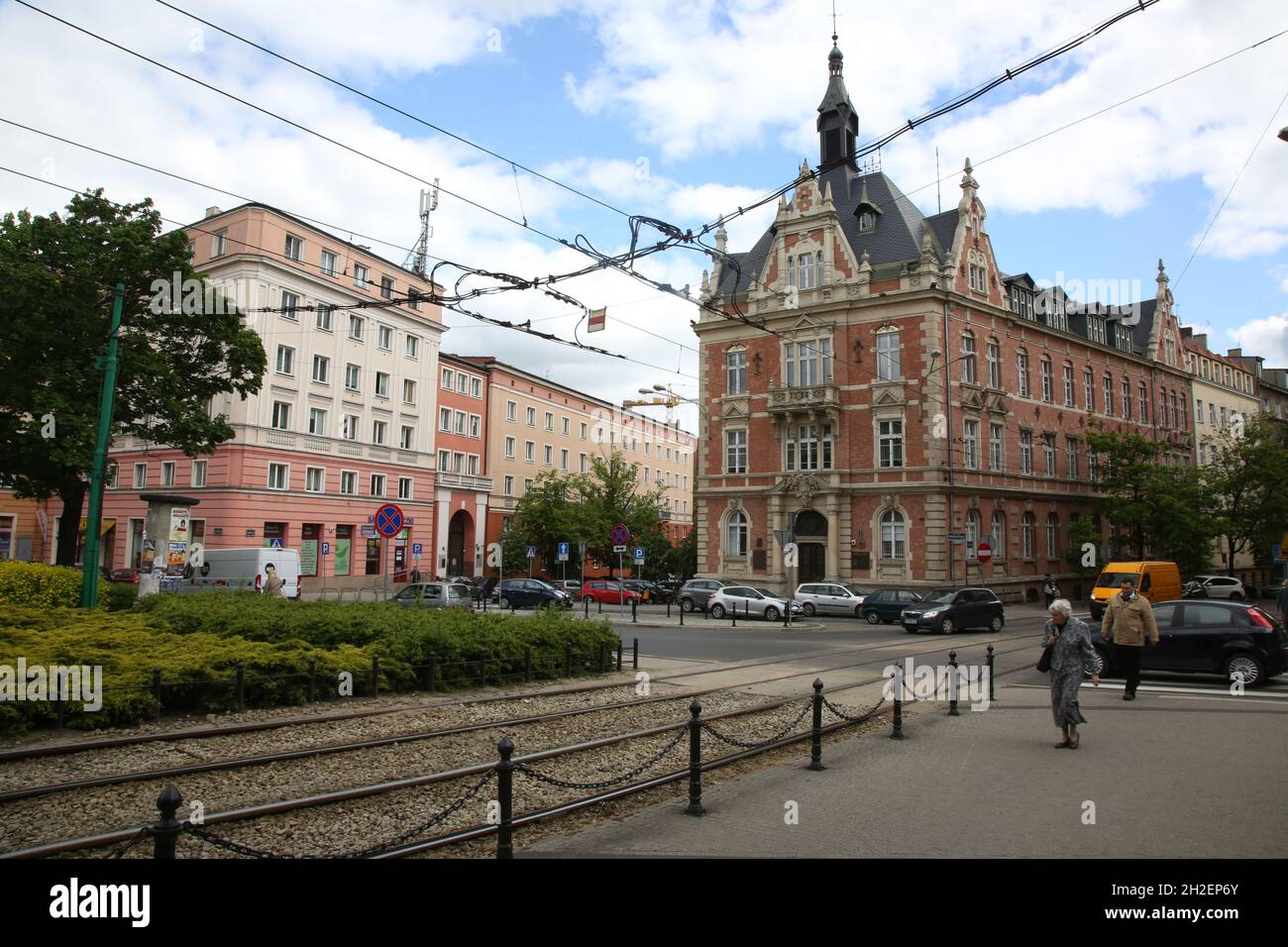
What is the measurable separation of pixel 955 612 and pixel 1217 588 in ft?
69.7

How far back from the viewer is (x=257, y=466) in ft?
134

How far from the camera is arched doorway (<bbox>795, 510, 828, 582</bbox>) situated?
1587 inches

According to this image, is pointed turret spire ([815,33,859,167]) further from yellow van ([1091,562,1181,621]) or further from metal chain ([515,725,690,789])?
metal chain ([515,725,690,789])

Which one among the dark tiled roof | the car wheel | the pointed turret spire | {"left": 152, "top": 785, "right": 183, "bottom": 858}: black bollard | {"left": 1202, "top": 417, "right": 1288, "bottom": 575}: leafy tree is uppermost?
the pointed turret spire

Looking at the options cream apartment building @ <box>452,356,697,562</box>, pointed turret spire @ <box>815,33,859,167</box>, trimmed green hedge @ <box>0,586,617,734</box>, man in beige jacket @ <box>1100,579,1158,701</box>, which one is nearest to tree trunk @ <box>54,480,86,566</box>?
trimmed green hedge @ <box>0,586,617,734</box>

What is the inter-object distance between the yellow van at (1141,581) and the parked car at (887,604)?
6383mm

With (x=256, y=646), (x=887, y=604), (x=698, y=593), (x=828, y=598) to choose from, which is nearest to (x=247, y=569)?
(x=698, y=593)

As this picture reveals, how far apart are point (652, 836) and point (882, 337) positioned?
3591 cm

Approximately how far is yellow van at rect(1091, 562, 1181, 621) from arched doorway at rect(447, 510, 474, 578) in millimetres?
40077

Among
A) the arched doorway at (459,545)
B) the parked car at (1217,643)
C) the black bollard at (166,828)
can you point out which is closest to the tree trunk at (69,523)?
the black bollard at (166,828)

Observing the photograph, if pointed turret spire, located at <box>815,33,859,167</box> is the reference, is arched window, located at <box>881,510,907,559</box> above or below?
below

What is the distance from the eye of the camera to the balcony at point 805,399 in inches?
1551

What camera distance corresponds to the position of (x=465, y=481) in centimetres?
5503

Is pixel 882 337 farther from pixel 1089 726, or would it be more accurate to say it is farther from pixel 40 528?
pixel 40 528
